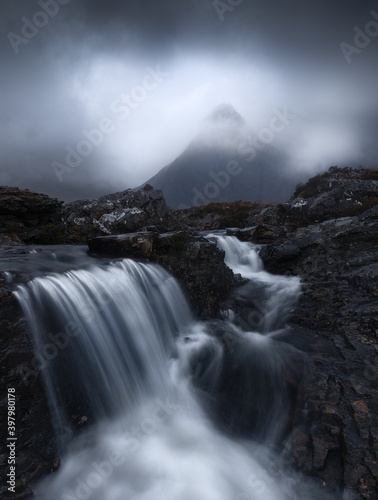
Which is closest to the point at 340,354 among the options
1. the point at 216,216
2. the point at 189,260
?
the point at 189,260

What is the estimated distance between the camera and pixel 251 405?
18.1ft

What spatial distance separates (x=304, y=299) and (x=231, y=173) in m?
149

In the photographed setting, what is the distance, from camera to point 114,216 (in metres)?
17.9

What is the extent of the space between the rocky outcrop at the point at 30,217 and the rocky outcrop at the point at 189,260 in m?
4.84

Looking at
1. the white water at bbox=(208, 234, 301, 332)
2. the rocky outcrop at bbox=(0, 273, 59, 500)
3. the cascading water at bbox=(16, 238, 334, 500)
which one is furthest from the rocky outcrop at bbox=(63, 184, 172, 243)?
the rocky outcrop at bbox=(0, 273, 59, 500)

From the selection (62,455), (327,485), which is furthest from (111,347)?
(327,485)

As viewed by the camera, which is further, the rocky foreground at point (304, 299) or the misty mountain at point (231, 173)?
the misty mountain at point (231, 173)

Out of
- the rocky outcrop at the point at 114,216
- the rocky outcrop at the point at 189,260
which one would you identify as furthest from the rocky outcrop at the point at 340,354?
the rocky outcrop at the point at 114,216

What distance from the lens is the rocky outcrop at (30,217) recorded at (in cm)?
1316

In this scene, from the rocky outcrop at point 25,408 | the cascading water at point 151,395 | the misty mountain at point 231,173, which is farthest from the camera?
the misty mountain at point 231,173

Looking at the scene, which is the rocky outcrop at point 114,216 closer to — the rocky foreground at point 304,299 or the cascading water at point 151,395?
the rocky foreground at point 304,299

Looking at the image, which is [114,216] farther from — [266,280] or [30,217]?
[266,280]

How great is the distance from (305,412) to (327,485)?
1094 mm

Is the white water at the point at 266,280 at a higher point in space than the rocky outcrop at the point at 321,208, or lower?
lower
